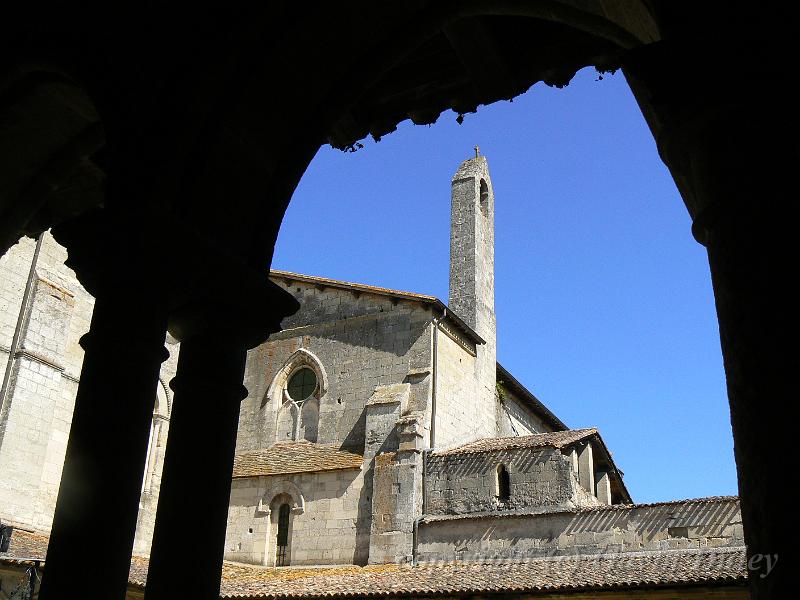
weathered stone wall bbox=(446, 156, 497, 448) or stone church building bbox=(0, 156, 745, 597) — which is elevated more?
weathered stone wall bbox=(446, 156, 497, 448)

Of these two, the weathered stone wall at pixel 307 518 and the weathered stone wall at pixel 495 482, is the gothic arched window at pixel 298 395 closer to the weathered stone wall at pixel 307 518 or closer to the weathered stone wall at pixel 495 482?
the weathered stone wall at pixel 307 518

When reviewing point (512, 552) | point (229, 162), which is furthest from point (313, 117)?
point (512, 552)

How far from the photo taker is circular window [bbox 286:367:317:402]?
1947 centimetres

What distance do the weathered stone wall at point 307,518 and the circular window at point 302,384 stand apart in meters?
2.17

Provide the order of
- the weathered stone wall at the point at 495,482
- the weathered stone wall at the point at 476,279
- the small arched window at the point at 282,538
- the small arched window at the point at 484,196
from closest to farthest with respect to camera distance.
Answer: the weathered stone wall at the point at 495,482 < the small arched window at the point at 282,538 < the weathered stone wall at the point at 476,279 < the small arched window at the point at 484,196

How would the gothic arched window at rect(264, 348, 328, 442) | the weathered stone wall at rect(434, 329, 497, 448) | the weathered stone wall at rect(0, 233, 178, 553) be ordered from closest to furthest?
the weathered stone wall at rect(0, 233, 178, 553) → the weathered stone wall at rect(434, 329, 497, 448) → the gothic arched window at rect(264, 348, 328, 442)

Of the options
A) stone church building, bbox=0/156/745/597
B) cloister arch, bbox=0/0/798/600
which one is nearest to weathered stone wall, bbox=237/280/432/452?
stone church building, bbox=0/156/745/597

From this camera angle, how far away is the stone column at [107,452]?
8.98 ft

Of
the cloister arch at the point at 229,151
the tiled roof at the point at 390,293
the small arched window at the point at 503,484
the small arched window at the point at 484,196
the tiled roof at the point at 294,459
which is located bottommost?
the cloister arch at the point at 229,151

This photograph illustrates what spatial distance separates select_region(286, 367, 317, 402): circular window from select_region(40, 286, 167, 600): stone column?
16.4 meters

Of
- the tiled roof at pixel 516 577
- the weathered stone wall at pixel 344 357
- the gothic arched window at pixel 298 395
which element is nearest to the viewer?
the tiled roof at pixel 516 577

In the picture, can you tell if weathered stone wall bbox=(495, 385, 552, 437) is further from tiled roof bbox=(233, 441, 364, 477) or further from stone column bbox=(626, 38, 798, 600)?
Answer: stone column bbox=(626, 38, 798, 600)

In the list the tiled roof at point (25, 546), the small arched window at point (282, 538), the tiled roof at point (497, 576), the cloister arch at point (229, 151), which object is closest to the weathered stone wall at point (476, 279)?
the small arched window at point (282, 538)

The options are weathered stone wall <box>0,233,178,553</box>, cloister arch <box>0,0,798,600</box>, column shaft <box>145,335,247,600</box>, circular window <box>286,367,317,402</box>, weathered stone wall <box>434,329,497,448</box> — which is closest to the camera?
cloister arch <box>0,0,798,600</box>
